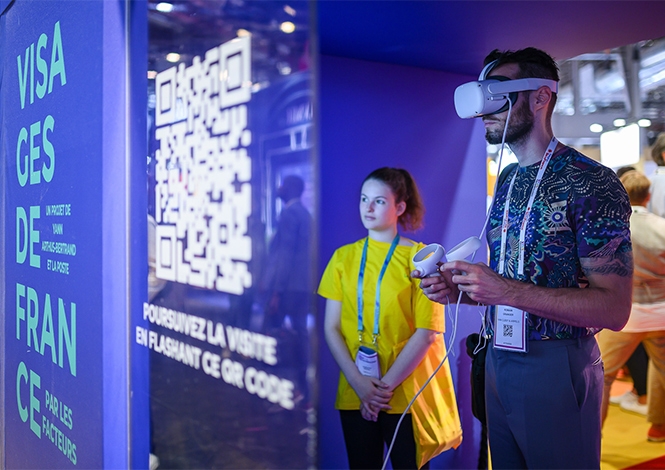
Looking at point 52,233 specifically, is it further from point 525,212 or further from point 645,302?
point 645,302

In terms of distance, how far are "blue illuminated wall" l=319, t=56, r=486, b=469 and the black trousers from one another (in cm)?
51

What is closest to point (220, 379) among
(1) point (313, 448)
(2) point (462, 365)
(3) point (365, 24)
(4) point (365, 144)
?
(1) point (313, 448)

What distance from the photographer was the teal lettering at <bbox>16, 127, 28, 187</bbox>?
2529 millimetres

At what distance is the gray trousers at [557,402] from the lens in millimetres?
1594

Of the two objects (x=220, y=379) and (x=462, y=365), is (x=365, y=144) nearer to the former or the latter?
(x=462, y=365)

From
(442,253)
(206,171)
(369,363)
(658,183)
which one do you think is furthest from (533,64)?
(658,183)

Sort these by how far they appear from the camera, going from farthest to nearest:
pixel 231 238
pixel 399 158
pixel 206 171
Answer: pixel 399 158
pixel 206 171
pixel 231 238

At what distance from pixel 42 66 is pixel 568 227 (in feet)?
6.56

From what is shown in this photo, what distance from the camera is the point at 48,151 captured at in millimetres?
2234

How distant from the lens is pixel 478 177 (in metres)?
3.55

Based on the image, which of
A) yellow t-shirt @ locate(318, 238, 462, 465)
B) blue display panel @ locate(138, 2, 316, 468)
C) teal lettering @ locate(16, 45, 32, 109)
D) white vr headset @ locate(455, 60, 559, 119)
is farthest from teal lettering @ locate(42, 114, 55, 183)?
white vr headset @ locate(455, 60, 559, 119)

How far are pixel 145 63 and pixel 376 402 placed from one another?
164 cm

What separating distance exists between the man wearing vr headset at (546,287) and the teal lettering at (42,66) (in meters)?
1.62

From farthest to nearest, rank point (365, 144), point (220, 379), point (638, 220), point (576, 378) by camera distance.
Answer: point (638, 220) < point (365, 144) < point (576, 378) < point (220, 379)
